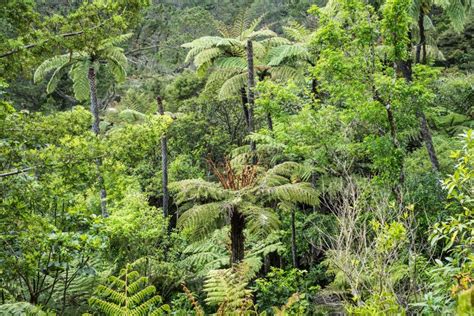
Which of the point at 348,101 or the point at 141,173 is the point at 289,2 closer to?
the point at 141,173

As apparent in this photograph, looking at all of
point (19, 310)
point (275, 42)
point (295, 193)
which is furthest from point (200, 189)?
point (275, 42)

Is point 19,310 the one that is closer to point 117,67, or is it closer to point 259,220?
point 259,220

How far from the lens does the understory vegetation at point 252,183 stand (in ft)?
12.5

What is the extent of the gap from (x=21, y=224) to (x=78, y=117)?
1306mm

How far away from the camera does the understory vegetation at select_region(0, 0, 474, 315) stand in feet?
12.5

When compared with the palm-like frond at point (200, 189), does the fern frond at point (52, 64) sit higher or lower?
higher

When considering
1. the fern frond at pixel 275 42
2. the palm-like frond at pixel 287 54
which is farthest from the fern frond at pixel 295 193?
the fern frond at pixel 275 42

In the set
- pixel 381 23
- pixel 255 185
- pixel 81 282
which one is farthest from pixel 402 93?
pixel 81 282

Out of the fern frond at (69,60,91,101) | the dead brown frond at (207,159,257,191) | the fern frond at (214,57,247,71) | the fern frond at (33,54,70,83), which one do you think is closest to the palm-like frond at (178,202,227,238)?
the dead brown frond at (207,159,257,191)

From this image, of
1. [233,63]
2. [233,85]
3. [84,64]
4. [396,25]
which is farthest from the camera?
[84,64]

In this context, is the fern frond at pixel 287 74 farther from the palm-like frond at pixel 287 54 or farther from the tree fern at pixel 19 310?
the tree fern at pixel 19 310

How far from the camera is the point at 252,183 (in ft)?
22.7

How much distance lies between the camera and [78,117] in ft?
15.4

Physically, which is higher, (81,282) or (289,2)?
(289,2)
